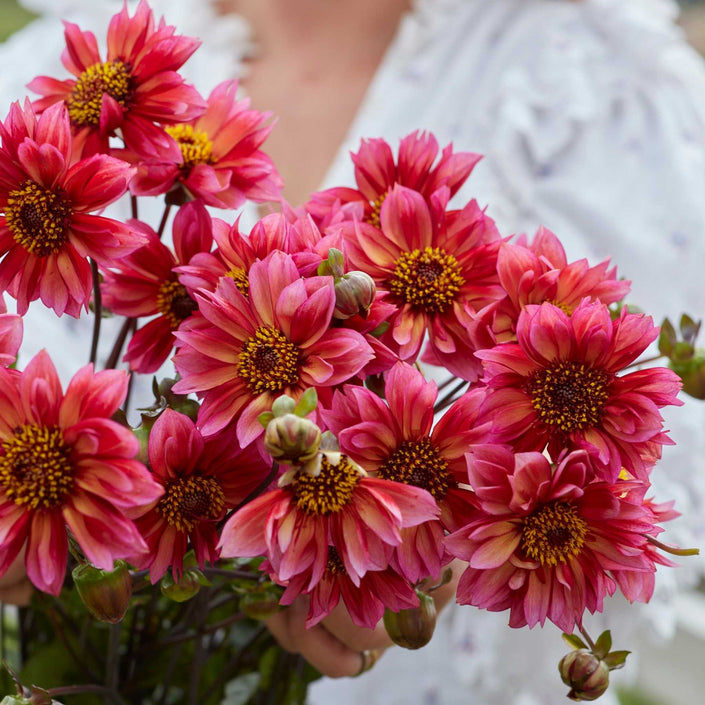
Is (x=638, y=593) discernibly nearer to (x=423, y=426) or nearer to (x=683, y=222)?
(x=423, y=426)

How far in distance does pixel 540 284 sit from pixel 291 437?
0.08 metres

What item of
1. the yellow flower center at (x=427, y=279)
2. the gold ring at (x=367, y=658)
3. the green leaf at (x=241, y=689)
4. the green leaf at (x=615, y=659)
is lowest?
the green leaf at (x=241, y=689)

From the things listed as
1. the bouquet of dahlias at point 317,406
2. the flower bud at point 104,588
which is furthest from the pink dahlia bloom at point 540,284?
the flower bud at point 104,588

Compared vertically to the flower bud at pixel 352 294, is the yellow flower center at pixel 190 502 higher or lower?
lower

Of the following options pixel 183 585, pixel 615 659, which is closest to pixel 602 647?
pixel 615 659

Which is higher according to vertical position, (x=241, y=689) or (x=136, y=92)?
(x=136, y=92)

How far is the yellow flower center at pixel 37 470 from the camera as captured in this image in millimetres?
159

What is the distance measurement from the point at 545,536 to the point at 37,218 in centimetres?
13

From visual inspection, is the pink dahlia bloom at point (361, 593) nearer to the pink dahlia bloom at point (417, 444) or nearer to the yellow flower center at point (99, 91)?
the pink dahlia bloom at point (417, 444)

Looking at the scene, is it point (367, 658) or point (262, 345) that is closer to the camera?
point (262, 345)

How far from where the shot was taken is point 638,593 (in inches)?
7.6

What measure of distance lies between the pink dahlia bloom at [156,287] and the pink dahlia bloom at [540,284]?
2.9 inches

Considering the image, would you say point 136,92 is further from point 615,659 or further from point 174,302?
point 615,659

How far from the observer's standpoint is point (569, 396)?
0.58 feet
